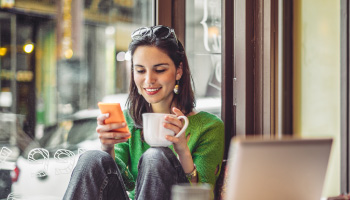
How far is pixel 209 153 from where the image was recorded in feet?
6.40

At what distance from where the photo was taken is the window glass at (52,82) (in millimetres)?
1883

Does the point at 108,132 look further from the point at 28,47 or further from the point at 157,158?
the point at 28,47

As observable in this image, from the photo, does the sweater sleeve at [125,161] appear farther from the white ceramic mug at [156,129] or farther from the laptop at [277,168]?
the laptop at [277,168]

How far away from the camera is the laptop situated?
37.9 inches

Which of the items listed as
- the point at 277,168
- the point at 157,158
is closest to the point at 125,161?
the point at 157,158

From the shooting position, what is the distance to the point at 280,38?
2.22 metres

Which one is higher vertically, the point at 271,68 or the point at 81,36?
the point at 81,36

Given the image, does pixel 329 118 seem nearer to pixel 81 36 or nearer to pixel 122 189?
pixel 122 189

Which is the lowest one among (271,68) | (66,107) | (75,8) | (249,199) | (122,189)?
(122,189)

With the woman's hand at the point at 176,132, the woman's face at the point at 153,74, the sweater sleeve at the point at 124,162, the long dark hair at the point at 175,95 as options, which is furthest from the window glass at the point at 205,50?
the woman's hand at the point at 176,132

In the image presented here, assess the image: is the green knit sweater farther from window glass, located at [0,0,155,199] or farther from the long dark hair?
window glass, located at [0,0,155,199]

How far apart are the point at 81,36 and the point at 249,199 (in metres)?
1.37

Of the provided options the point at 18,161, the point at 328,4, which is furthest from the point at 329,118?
the point at 18,161

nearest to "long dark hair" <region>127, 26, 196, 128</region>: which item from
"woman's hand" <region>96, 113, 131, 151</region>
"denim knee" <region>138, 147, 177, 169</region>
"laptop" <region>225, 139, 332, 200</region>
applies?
"woman's hand" <region>96, 113, 131, 151</region>
